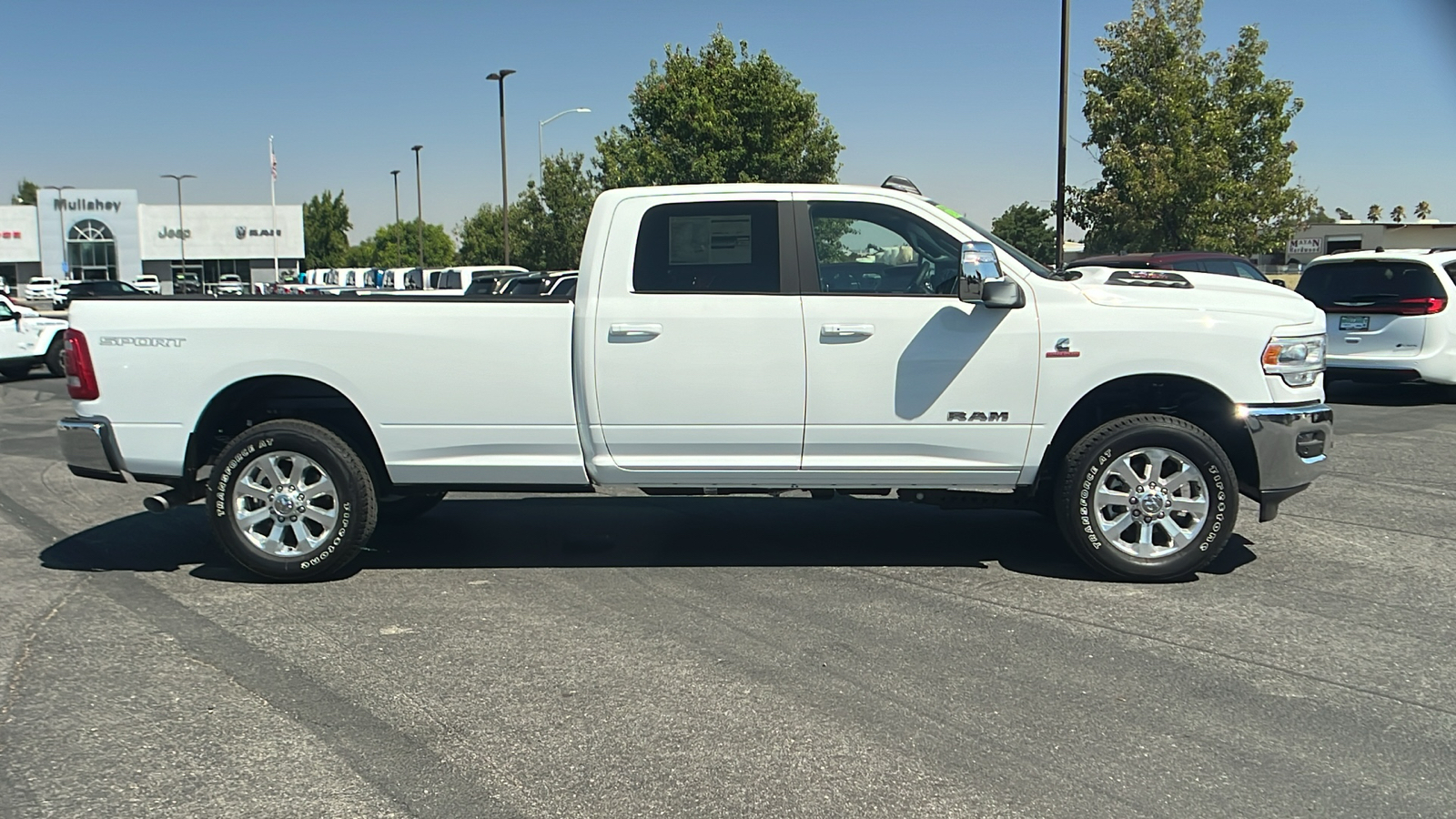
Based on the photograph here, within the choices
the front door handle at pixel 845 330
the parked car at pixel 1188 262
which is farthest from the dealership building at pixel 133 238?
the front door handle at pixel 845 330

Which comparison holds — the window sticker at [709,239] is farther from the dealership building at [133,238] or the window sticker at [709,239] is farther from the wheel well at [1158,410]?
the dealership building at [133,238]

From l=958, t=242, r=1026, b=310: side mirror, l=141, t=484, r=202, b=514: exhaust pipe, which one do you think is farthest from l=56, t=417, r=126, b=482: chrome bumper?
l=958, t=242, r=1026, b=310: side mirror

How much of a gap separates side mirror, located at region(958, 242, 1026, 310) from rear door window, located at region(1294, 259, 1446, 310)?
8.80 meters

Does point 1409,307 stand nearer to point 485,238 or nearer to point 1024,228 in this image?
point 485,238

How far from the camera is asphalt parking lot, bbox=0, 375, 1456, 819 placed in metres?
3.65

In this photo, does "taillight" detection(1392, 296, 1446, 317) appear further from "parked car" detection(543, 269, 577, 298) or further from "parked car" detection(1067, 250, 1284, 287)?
"parked car" detection(543, 269, 577, 298)

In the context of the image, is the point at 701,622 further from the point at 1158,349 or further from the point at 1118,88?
the point at 1118,88

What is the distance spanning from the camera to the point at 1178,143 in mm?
28719

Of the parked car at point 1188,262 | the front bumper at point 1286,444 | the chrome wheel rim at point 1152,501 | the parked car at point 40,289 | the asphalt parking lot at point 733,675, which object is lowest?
the asphalt parking lot at point 733,675

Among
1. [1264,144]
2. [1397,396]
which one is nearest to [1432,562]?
[1397,396]

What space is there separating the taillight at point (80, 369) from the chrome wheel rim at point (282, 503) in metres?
0.91

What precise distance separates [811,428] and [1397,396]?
36.1 ft

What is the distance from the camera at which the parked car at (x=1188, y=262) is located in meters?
15.1

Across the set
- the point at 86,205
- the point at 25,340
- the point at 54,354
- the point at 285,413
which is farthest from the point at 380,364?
the point at 86,205
